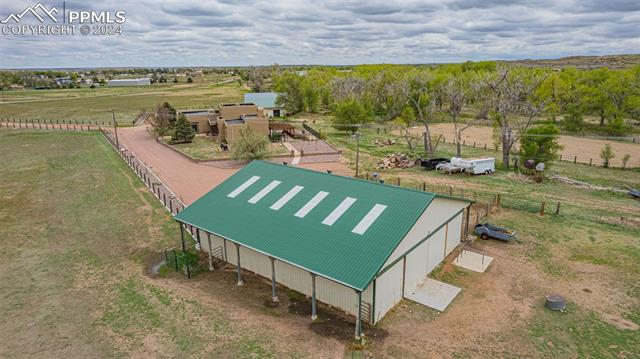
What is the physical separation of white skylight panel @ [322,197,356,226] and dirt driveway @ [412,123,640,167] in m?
42.6

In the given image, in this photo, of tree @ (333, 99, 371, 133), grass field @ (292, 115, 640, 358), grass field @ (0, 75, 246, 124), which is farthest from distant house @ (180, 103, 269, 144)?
grass field @ (292, 115, 640, 358)

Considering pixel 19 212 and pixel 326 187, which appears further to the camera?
pixel 19 212

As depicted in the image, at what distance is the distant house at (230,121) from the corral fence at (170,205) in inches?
482

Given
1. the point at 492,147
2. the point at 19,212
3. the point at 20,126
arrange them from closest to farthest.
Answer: the point at 19,212, the point at 492,147, the point at 20,126

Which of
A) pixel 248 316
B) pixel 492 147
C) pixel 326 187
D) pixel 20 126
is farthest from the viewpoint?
pixel 20 126

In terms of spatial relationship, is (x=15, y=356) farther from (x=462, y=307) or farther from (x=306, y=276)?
(x=462, y=307)

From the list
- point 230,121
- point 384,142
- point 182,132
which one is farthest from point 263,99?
point 384,142

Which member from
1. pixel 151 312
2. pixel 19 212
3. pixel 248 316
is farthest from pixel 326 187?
pixel 19 212

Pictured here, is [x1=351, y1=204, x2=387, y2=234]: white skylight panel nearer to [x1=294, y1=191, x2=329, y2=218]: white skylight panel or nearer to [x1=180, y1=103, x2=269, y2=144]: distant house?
[x1=294, y1=191, x2=329, y2=218]: white skylight panel

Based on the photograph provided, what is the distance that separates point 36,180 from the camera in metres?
41.2

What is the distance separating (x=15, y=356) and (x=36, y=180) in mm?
31698

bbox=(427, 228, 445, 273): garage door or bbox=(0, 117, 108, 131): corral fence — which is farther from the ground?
bbox=(0, 117, 108, 131): corral fence

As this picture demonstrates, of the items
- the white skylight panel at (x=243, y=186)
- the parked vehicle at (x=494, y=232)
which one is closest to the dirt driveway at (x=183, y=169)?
the white skylight panel at (x=243, y=186)

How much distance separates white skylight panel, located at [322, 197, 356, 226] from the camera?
62.6ft
